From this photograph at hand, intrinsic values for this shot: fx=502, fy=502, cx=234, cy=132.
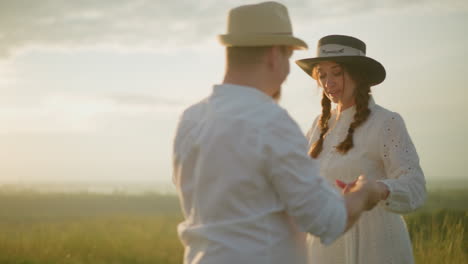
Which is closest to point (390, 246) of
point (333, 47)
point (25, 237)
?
point (333, 47)

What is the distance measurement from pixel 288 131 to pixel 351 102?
1959 millimetres

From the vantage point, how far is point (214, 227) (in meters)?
1.90

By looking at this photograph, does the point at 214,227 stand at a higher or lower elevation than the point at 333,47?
lower

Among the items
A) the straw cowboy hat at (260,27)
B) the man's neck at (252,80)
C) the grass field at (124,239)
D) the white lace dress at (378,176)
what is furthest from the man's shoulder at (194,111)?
the grass field at (124,239)

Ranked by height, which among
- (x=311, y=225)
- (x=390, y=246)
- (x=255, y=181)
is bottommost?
(x=390, y=246)

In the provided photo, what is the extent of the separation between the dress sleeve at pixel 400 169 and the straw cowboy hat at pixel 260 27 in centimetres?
130

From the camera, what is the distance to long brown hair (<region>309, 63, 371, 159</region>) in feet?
11.5

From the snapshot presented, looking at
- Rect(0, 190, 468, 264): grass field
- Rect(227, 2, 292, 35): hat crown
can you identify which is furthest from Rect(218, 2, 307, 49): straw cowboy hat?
Rect(0, 190, 468, 264): grass field

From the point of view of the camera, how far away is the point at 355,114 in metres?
3.59

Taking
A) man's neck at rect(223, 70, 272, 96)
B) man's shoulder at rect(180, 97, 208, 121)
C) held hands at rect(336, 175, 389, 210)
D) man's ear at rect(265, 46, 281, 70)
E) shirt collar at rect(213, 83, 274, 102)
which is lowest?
held hands at rect(336, 175, 389, 210)

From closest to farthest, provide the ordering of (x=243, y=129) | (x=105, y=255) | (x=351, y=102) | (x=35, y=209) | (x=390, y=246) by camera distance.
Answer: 1. (x=243, y=129)
2. (x=390, y=246)
3. (x=351, y=102)
4. (x=105, y=255)
5. (x=35, y=209)

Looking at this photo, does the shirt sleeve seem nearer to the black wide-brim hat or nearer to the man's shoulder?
the man's shoulder

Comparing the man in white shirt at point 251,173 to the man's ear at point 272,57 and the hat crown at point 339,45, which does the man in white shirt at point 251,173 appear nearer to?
the man's ear at point 272,57

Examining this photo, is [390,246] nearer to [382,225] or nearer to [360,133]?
[382,225]
